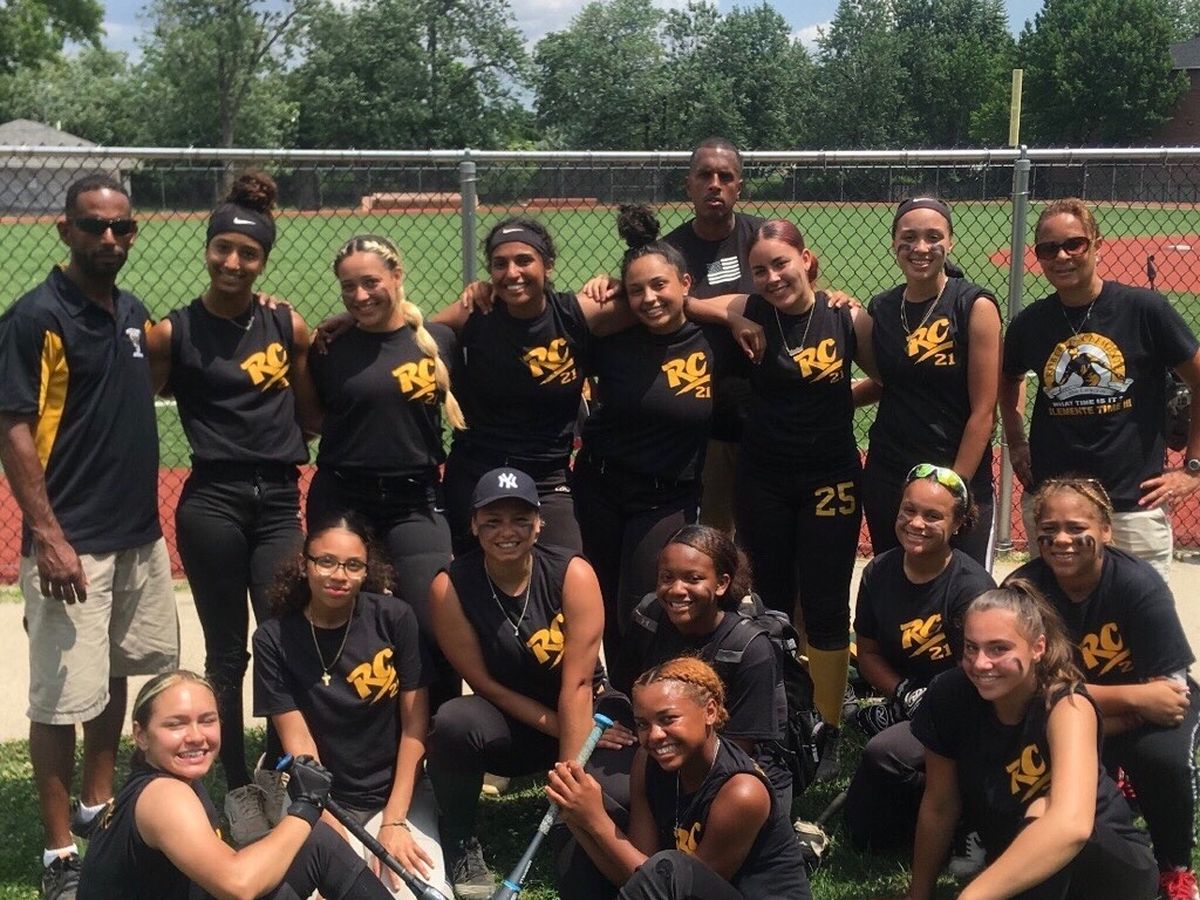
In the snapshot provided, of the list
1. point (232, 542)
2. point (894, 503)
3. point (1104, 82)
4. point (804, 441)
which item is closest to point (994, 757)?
point (894, 503)

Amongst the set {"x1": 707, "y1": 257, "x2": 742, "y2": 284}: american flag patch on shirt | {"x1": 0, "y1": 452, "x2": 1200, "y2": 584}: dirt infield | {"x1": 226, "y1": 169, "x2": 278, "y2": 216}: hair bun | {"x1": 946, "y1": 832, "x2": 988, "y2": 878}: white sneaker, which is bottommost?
{"x1": 946, "y1": 832, "x2": 988, "y2": 878}: white sneaker

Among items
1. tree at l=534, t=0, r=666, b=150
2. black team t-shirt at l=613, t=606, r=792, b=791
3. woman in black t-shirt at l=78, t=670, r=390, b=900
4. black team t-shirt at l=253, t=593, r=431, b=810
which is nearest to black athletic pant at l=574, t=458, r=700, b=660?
black team t-shirt at l=613, t=606, r=792, b=791

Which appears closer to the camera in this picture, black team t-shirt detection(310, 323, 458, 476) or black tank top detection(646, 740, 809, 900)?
black tank top detection(646, 740, 809, 900)

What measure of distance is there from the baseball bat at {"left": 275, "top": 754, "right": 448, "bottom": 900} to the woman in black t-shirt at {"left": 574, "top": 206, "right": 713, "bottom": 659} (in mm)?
1127

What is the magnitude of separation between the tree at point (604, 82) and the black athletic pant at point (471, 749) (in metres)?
37.5

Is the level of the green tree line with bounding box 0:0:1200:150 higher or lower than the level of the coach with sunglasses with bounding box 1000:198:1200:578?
higher

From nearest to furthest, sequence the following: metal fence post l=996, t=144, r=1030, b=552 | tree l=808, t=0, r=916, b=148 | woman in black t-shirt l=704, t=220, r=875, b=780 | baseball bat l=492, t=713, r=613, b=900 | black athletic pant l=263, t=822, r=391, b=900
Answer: black athletic pant l=263, t=822, r=391, b=900 < baseball bat l=492, t=713, r=613, b=900 < woman in black t-shirt l=704, t=220, r=875, b=780 < metal fence post l=996, t=144, r=1030, b=552 < tree l=808, t=0, r=916, b=148

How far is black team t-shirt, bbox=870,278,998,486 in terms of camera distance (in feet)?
15.2

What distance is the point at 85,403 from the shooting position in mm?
4066

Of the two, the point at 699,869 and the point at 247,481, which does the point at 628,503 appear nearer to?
the point at 247,481

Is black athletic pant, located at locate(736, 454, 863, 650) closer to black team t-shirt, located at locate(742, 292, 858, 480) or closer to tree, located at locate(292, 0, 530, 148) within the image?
black team t-shirt, located at locate(742, 292, 858, 480)

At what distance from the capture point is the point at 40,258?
78.8 ft

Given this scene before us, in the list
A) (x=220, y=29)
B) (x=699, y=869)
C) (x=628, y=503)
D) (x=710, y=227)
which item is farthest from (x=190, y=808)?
(x=220, y=29)

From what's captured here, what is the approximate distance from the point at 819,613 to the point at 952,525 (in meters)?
0.76
